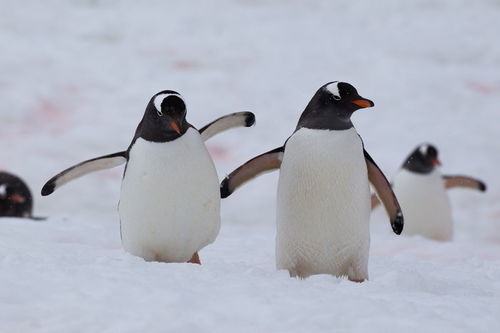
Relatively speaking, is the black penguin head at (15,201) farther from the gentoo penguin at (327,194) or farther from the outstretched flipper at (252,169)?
the gentoo penguin at (327,194)

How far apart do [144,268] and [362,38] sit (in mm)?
10545

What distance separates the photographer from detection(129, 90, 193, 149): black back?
10.2 feet

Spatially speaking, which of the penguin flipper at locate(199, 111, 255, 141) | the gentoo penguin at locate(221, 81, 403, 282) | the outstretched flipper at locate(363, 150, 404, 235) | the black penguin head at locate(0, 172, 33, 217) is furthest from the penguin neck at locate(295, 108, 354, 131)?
the black penguin head at locate(0, 172, 33, 217)

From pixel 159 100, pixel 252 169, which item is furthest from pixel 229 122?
pixel 159 100

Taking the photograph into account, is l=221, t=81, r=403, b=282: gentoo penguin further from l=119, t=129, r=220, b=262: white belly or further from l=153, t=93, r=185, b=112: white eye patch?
l=153, t=93, r=185, b=112: white eye patch

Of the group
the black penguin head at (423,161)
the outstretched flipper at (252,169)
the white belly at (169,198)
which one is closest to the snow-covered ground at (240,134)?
the white belly at (169,198)

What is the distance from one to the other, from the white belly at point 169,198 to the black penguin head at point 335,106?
0.42m

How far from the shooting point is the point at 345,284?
2.67 m

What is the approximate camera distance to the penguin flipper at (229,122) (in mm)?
3475

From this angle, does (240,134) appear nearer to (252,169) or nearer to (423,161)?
(423,161)

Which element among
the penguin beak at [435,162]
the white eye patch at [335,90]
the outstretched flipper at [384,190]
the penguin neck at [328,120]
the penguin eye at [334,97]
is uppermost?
the white eye patch at [335,90]

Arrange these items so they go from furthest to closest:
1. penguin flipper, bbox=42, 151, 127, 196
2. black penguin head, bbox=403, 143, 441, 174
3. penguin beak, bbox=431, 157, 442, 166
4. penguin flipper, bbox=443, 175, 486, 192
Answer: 1. penguin flipper, bbox=443, 175, 486, 192
2. black penguin head, bbox=403, 143, 441, 174
3. penguin beak, bbox=431, 157, 442, 166
4. penguin flipper, bbox=42, 151, 127, 196

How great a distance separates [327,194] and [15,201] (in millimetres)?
3665

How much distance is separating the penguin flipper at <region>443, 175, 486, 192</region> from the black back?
401 cm
